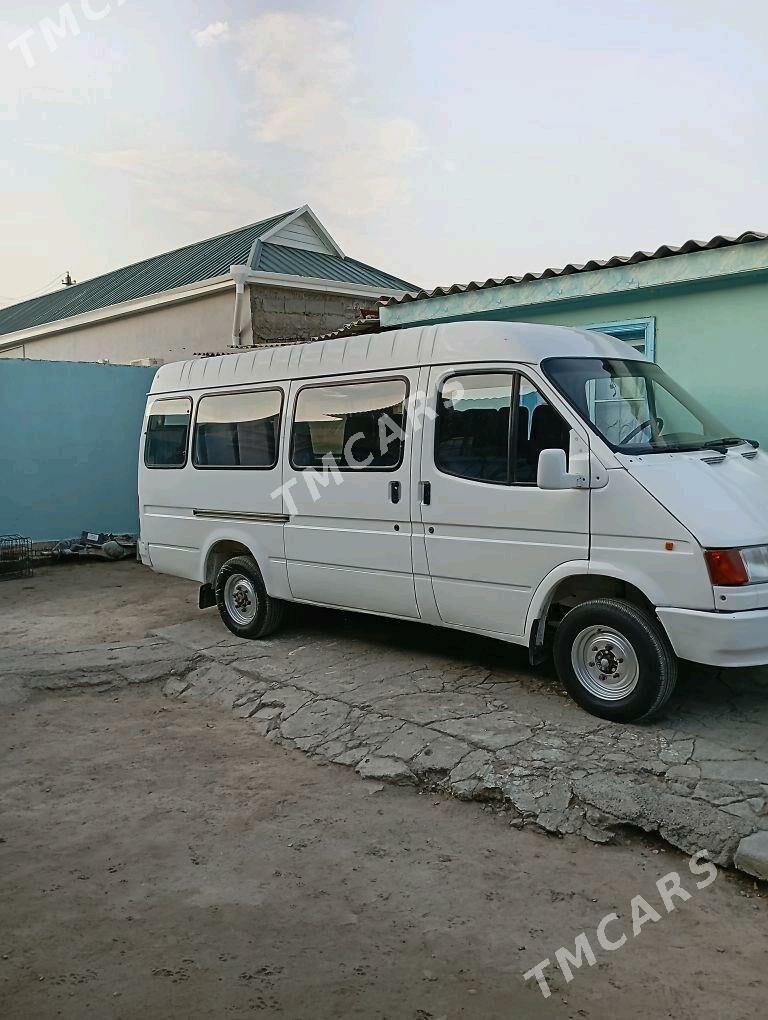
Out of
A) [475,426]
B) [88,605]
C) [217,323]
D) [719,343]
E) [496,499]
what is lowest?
[88,605]

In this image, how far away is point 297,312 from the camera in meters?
15.6

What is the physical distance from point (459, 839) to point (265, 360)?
4395mm

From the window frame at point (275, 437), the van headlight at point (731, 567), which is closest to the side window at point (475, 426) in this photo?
the van headlight at point (731, 567)

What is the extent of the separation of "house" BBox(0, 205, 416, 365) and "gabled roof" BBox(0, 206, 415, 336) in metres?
0.03

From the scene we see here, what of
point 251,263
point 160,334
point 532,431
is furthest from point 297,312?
point 532,431

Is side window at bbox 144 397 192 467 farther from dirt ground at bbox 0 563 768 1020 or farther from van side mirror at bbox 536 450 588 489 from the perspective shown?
van side mirror at bbox 536 450 588 489

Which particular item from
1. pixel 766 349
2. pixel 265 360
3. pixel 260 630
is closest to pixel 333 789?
pixel 260 630

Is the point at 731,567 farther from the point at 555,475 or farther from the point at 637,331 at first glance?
the point at 637,331

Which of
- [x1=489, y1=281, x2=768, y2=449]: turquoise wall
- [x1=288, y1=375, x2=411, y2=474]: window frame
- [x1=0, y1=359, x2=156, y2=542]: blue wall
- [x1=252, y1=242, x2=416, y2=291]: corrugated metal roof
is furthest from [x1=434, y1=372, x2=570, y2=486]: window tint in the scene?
[x1=252, y1=242, x2=416, y2=291]: corrugated metal roof

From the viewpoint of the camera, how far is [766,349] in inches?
278

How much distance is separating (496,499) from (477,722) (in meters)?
1.39

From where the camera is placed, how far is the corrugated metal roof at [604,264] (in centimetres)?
Answer: 683

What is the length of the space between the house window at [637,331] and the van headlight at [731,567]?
355 cm

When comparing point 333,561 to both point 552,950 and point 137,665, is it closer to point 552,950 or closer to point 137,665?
point 137,665
